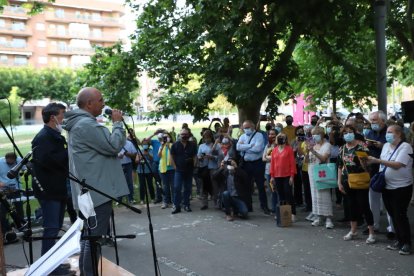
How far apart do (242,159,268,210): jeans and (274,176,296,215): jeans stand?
31.7 inches

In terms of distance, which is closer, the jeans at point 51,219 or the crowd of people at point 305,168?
the jeans at point 51,219

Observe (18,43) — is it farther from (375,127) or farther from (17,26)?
(375,127)

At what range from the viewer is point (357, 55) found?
16953mm

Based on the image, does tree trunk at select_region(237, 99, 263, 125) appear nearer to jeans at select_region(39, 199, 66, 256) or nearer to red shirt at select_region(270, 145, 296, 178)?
red shirt at select_region(270, 145, 296, 178)

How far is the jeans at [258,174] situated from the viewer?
9664 millimetres

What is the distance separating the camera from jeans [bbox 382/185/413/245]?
6277 millimetres

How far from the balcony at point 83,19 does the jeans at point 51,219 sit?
247ft

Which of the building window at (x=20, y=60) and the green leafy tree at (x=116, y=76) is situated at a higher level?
the building window at (x=20, y=60)

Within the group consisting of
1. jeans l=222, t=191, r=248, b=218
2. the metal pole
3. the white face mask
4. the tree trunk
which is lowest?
jeans l=222, t=191, r=248, b=218

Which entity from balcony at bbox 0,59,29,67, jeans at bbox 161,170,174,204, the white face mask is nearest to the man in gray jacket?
the white face mask

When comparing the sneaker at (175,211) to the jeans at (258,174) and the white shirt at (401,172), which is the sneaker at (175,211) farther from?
the white shirt at (401,172)

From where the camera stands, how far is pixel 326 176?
804 cm

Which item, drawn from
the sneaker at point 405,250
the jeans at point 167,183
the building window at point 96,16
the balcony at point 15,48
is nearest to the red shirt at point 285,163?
the sneaker at point 405,250

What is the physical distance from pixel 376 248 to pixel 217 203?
437 centimetres
